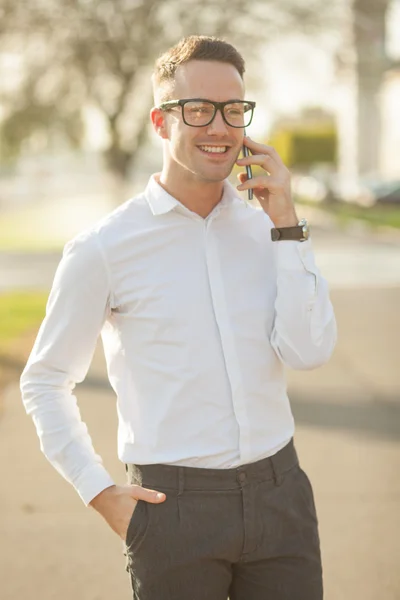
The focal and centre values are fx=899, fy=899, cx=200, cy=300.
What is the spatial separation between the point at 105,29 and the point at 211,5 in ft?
Answer: 5.53

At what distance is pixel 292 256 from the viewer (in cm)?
244

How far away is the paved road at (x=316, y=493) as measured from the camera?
13.6 ft

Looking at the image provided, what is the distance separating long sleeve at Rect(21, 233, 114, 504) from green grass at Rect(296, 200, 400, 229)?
23.3 m

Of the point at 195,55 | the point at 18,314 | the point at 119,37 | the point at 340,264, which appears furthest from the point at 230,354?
the point at 340,264

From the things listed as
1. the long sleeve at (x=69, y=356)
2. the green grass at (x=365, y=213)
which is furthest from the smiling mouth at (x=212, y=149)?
the green grass at (x=365, y=213)

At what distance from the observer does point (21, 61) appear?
55.1 feet

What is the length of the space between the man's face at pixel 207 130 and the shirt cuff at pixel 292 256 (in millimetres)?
252

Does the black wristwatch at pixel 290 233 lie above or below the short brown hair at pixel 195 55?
below

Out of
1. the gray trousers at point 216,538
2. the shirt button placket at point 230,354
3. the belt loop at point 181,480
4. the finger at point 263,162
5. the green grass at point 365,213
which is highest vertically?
the finger at point 263,162

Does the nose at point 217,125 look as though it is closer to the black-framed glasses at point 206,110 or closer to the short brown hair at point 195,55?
the black-framed glasses at point 206,110

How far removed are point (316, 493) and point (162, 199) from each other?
312cm

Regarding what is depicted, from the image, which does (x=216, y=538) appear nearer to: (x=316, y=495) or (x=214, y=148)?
(x=214, y=148)

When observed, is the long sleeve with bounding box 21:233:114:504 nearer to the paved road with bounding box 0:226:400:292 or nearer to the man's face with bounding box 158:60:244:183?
the man's face with bounding box 158:60:244:183

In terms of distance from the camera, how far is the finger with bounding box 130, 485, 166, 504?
7.73 ft
